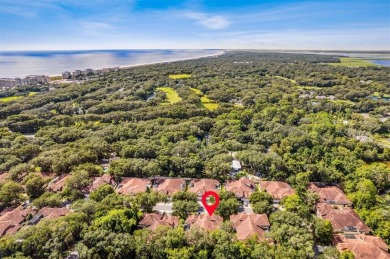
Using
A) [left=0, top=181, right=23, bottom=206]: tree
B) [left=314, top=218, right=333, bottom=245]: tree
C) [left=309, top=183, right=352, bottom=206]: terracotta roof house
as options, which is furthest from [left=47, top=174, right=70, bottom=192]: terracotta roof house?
[left=309, top=183, right=352, bottom=206]: terracotta roof house

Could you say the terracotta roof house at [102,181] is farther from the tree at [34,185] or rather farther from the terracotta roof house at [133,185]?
the tree at [34,185]

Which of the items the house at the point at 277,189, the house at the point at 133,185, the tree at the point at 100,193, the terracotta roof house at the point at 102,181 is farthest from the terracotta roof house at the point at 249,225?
the terracotta roof house at the point at 102,181

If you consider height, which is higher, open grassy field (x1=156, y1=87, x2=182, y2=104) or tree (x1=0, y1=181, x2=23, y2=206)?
open grassy field (x1=156, y1=87, x2=182, y2=104)

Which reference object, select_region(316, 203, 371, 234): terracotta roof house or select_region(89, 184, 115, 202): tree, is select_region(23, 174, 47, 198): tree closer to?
select_region(89, 184, 115, 202): tree

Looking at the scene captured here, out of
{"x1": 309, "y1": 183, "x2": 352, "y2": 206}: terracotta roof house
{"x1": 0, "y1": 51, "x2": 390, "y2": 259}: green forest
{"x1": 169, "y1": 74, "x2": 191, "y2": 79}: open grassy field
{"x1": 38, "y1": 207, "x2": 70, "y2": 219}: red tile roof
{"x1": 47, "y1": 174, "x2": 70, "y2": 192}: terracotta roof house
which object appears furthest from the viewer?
{"x1": 169, "y1": 74, "x2": 191, "y2": 79}: open grassy field

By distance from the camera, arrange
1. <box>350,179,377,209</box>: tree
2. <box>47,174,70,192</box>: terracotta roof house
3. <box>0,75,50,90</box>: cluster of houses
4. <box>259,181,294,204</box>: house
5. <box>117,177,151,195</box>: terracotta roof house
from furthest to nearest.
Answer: <box>0,75,50,90</box>: cluster of houses < <box>47,174,70,192</box>: terracotta roof house < <box>117,177,151,195</box>: terracotta roof house < <box>259,181,294,204</box>: house < <box>350,179,377,209</box>: tree

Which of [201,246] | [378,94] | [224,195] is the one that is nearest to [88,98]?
[224,195]
